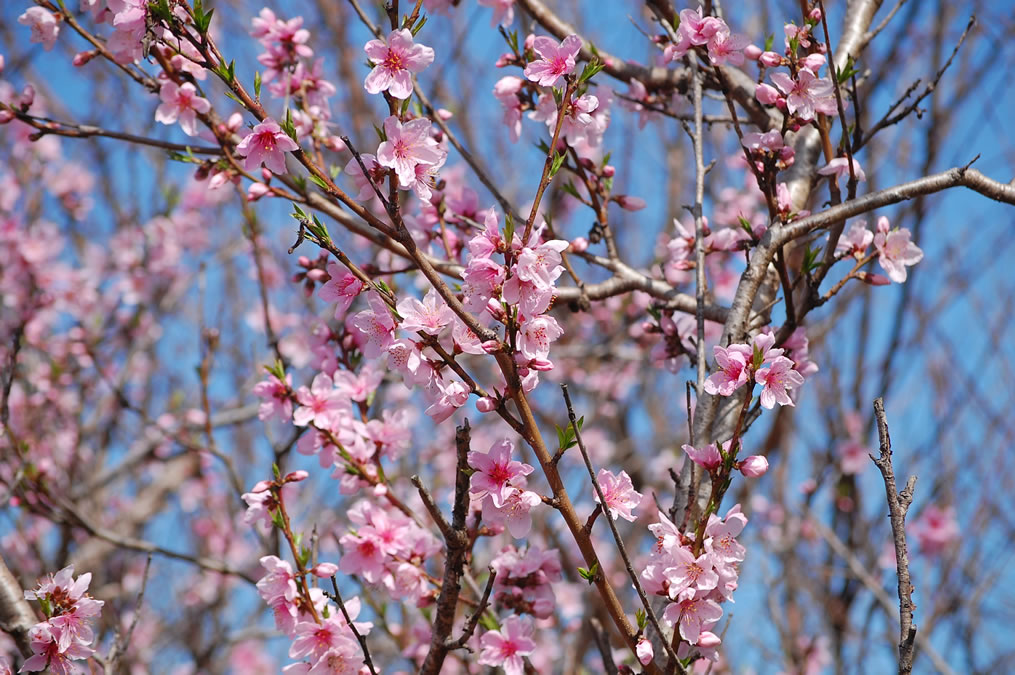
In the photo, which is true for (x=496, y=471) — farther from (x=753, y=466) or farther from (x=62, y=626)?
(x=62, y=626)

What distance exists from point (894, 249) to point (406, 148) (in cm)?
141

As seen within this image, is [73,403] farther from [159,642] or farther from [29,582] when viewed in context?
[159,642]

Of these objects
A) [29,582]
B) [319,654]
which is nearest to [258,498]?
[319,654]

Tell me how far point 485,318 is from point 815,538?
16.1ft

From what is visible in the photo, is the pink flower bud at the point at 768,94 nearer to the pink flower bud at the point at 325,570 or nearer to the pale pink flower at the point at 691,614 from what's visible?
the pale pink flower at the point at 691,614

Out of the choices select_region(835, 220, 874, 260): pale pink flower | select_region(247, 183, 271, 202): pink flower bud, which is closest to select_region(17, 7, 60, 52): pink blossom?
select_region(247, 183, 271, 202): pink flower bud

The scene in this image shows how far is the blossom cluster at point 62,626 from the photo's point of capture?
1859 millimetres

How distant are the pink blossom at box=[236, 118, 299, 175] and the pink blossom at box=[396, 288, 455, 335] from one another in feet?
1.47

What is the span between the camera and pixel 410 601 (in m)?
2.28

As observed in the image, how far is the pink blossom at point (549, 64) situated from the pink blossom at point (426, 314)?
→ 0.65 metres

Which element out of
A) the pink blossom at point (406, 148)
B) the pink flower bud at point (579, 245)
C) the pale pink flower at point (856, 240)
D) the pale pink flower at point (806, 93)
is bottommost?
the pink blossom at point (406, 148)

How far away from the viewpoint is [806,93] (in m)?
2.10

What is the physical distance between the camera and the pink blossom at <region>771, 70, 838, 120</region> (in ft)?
6.82

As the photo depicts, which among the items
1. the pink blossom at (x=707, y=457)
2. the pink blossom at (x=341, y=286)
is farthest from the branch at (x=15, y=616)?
the pink blossom at (x=707, y=457)
